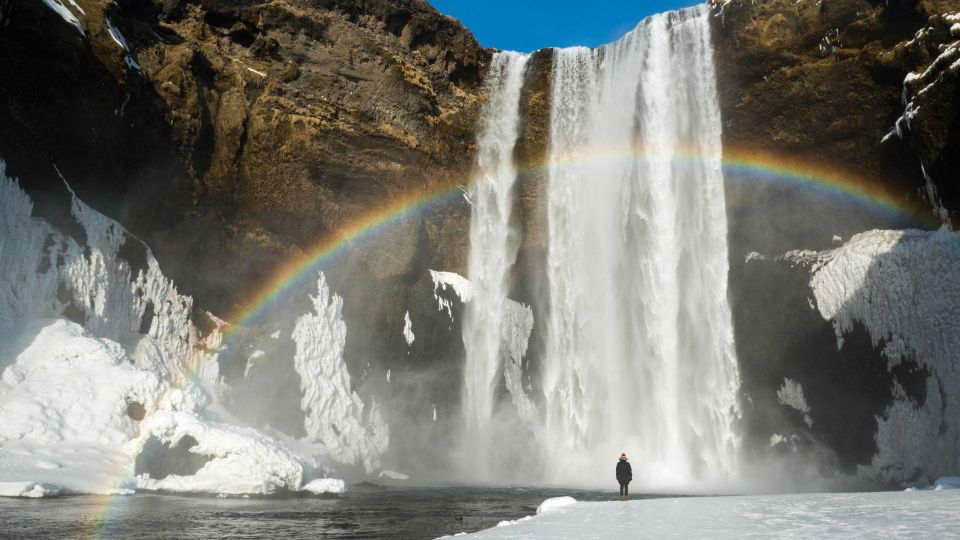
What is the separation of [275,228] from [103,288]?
275 inches

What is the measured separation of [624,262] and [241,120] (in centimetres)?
1686

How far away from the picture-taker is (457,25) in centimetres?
3466

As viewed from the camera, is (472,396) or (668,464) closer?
(668,464)

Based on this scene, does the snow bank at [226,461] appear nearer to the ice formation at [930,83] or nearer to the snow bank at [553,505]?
the snow bank at [553,505]

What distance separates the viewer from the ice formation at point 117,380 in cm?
1975

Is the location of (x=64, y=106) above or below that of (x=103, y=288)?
above

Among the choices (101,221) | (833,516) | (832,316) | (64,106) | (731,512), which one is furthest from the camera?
(832,316)

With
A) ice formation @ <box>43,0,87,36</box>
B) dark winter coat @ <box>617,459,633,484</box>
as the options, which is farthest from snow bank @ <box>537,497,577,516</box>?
ice formation @ <box>43,0,87,36</box>

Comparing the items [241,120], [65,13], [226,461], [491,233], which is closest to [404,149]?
[491,233]

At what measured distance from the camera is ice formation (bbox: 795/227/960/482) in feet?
82.9

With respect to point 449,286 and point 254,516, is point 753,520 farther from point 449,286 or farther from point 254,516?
point 449,286

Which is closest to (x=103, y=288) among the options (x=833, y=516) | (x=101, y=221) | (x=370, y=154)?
(x=101, y=221)

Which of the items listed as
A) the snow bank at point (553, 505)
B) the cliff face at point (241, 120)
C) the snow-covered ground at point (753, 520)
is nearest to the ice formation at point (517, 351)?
the cliff face at point (241, 120)

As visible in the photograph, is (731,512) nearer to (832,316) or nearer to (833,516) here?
(833,516)
